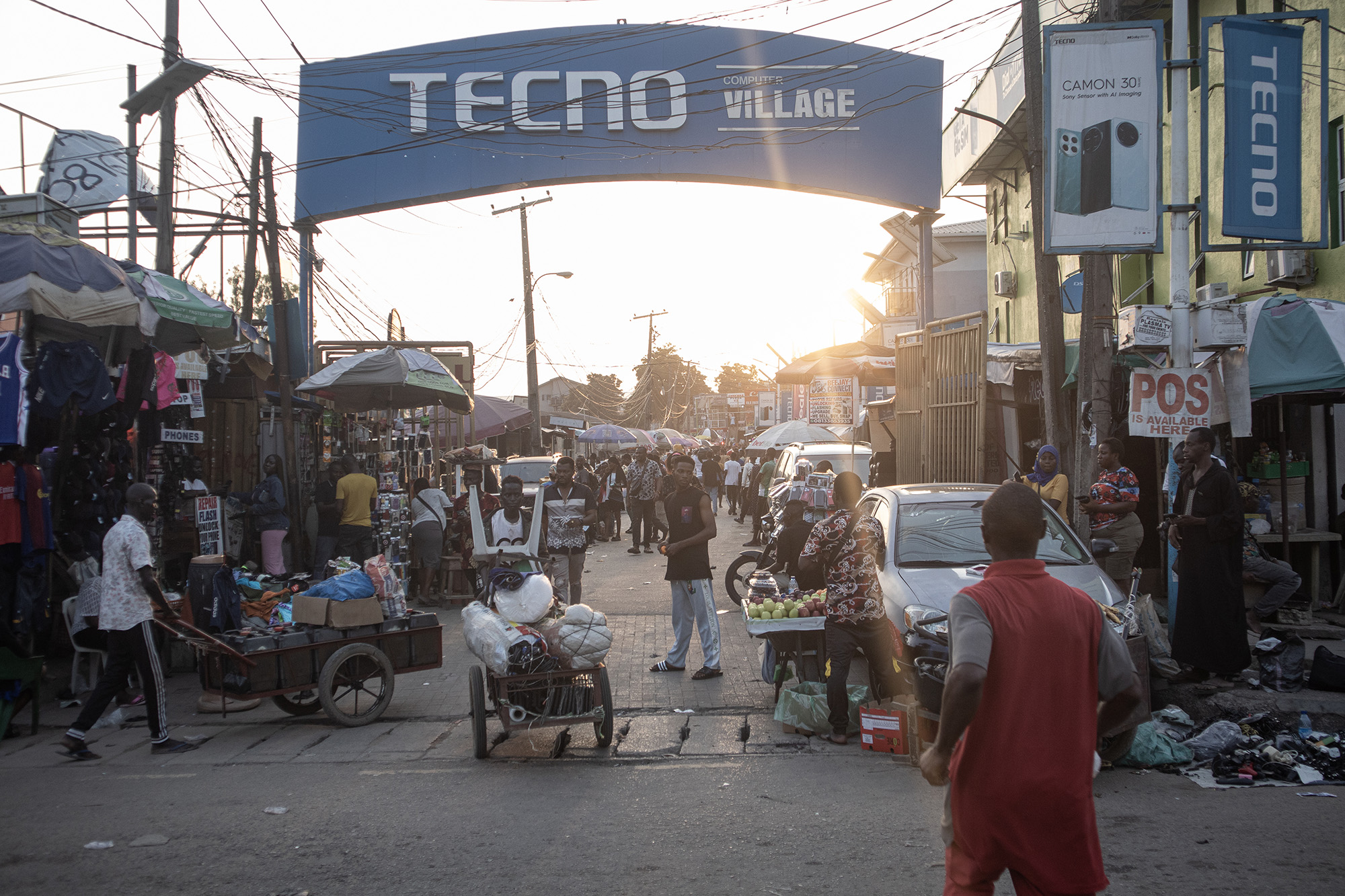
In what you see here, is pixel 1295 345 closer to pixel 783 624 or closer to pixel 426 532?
pixel 783 624

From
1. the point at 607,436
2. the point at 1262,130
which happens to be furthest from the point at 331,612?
the point at 607,436

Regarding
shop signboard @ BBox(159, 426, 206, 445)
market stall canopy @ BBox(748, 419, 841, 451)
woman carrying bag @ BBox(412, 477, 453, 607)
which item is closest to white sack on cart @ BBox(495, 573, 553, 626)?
shop signboard @ BBox(159, 426, 206, 445)

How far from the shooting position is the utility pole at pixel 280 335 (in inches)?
498

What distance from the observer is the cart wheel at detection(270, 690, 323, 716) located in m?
7.98

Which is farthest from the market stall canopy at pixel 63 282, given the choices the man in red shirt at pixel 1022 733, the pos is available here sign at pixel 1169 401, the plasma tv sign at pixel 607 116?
the plasma tv sign at pixel 607 116

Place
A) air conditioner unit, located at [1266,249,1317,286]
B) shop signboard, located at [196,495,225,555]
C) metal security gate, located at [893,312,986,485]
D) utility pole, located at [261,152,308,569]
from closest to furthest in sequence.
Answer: air conditioner unit, located at [1266,249,1317,286]
shop signboard, located at [196,495,225,555]
utility pole, located at [261,152,308,569]
metal security gate, located at [893,312,986,485]

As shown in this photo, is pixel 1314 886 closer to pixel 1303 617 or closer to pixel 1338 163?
pixel 1303 617

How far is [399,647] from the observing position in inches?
316

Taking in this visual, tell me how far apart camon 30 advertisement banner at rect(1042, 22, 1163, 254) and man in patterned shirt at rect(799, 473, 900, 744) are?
355 centimetres

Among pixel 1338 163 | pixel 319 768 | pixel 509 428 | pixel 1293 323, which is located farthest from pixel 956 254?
pixel 319 768

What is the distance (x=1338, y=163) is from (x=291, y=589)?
12.3 m

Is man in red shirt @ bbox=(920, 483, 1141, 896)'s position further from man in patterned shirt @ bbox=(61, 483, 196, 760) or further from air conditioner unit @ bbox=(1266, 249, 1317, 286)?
air conditioner unit @ bbox=(1266, 249, 1317, 286)

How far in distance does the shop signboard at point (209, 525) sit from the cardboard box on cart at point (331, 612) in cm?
426

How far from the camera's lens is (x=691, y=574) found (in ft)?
28.7
